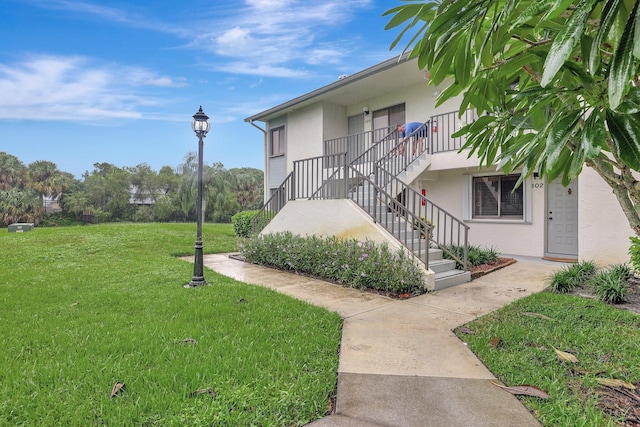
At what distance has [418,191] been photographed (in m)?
9.90

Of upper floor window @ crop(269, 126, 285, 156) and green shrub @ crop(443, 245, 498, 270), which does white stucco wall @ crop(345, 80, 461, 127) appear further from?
upper floor window @ crop(269, 126, 285, 156)

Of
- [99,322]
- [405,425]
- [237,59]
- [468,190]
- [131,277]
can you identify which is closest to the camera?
[405,425]

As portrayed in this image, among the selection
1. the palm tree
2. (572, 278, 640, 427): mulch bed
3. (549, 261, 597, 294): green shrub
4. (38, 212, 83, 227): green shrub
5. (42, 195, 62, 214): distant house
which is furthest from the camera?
the palm tree

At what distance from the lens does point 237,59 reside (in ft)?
50.1

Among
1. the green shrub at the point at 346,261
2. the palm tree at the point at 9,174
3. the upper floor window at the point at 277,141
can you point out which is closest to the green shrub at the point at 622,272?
the green shrub at the point at 346,261

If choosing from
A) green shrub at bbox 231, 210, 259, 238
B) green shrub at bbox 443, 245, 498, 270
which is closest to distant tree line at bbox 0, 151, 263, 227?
green shrub at bbox 231, 210, 259, 238

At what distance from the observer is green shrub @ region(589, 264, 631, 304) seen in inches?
185

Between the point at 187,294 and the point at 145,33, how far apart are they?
11903 mm

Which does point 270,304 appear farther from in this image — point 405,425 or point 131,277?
point 131,277

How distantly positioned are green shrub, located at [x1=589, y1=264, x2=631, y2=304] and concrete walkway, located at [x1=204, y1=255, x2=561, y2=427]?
81cm

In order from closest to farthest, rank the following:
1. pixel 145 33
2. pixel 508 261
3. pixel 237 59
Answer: pixel 508 261, pixel 145 33, pixel 237 59

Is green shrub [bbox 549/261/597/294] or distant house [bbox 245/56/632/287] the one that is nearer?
green shrub [bbox 549/261/597/294]

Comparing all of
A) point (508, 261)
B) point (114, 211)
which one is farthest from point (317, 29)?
point (114, 211)

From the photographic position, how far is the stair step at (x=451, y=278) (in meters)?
5.80
